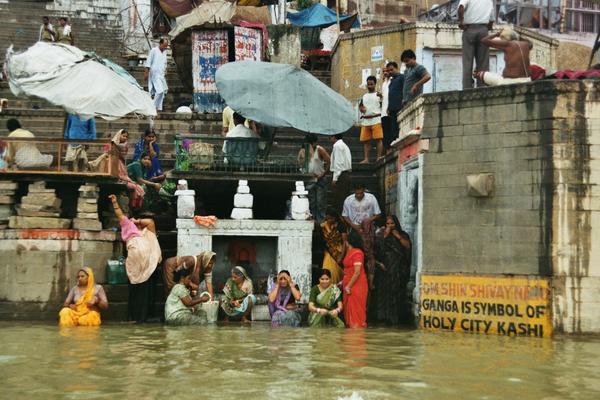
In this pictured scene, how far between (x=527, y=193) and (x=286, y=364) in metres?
4.49

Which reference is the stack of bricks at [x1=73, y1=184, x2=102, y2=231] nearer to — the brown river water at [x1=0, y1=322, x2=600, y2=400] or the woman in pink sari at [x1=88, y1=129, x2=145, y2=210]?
the woman in pink sari at [x1=88, y1=129, x2=145, y2=210]

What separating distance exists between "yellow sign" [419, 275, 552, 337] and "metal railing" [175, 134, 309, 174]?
290cm

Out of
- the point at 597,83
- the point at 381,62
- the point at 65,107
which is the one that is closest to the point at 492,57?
the point at 381,62

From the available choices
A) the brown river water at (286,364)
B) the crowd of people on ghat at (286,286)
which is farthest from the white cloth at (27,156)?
the brown river water at (286,364)

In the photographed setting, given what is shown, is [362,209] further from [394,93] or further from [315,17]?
[315,17]

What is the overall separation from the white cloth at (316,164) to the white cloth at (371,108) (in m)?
1.70

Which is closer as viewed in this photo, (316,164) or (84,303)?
(84,303)

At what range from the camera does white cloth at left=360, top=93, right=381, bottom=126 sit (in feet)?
57.6

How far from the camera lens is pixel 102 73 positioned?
14664mm

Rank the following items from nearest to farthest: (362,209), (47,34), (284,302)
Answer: (284,302) < (362,209) < (47,34)

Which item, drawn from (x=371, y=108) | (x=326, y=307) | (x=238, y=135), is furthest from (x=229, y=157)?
(x=371, y=108)

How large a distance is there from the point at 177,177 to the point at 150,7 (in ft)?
46.8

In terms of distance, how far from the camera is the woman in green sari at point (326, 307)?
1361 cm

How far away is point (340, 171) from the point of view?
1590 cm
